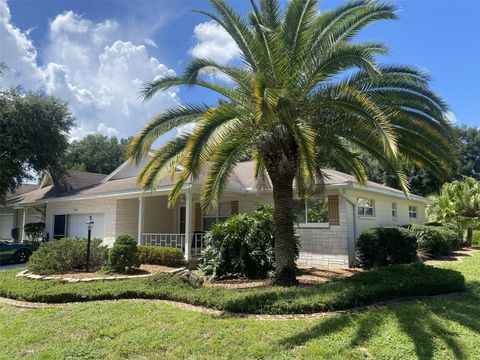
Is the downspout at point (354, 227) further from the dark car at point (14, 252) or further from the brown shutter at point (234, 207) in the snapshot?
the dark car at point (14, 252)

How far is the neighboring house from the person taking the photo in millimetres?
14273

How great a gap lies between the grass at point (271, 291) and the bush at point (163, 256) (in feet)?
12.3

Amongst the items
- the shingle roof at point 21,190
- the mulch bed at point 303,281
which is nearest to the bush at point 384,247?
the mulch bed at point 303,281

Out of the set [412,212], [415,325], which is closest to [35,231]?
[415,325]

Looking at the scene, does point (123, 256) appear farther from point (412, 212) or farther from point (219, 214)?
point (412, 212)

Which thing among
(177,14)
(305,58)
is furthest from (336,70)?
(177,14)

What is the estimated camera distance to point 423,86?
8680 millimetres

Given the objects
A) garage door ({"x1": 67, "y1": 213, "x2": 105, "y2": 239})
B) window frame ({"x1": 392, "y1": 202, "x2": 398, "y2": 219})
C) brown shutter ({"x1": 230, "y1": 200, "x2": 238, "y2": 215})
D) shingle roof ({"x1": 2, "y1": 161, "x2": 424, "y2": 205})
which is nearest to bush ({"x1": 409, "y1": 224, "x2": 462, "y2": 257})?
window frame ({"x1": 392, "y1": 202, "x2": 398, "y2": 219})

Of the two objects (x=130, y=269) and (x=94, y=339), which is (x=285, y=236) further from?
(x=130, y=269)

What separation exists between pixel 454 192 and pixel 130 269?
20.9 metres

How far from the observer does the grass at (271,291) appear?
276 inches

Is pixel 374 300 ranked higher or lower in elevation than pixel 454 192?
lower

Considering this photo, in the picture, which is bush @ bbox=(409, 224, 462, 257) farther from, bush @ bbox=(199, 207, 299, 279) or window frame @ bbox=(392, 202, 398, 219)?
bush @ bbox=(199, 207, 299, 279)

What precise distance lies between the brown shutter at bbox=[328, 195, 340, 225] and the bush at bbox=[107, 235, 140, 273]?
24.6 feet
